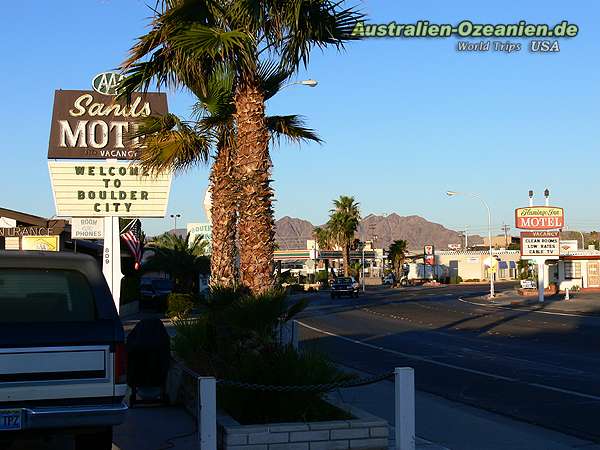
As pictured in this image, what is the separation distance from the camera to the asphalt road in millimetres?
12961

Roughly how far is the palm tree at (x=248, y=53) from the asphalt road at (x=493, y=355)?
5.88 ft

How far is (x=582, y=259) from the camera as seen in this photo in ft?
224

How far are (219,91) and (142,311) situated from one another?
107 ft

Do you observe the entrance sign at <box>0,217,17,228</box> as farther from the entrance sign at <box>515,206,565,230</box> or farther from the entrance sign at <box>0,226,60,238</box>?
the entrance sign at <box>515,206,565,230</box>

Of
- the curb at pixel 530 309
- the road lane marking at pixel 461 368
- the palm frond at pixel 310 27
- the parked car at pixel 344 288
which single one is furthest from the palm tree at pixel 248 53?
the parked car at pixel 344 288

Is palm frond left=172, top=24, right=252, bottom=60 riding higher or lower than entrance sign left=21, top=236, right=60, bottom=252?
higher

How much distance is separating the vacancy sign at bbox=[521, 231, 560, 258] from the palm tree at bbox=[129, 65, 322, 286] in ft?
124

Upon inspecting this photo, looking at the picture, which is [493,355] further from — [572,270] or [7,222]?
[572,270]

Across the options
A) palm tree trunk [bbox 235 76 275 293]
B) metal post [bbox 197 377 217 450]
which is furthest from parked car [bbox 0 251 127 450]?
palm tree trunk [bbox 235 76 275 293]

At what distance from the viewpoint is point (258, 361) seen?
881cm

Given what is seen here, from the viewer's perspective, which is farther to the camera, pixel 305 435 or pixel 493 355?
pixel 493 355

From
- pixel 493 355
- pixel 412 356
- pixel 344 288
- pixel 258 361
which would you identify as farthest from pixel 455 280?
pixel 258 361

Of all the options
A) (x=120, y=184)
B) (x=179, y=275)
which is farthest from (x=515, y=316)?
(x=120, y=184)

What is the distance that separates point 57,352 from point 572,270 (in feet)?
222
